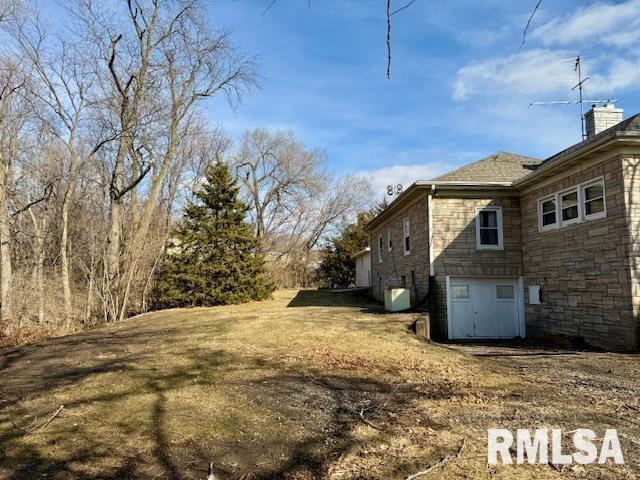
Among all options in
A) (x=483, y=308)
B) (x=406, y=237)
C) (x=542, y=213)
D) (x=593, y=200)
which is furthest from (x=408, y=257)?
(x=593, y=200)

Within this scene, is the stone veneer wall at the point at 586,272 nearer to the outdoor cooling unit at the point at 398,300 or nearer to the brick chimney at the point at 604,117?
the brick chimney at the point at 604,117

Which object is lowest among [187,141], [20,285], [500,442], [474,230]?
[500,442]

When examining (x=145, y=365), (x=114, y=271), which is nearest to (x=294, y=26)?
(x=145, y=365)

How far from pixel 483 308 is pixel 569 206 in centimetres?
378

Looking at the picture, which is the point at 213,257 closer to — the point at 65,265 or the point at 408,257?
the point at 65,265

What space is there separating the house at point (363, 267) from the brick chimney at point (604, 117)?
14567 mm

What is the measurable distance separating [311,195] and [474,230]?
23.9 metres

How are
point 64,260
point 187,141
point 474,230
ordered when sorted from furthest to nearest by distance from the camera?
point 187,141 → point 64,260 → point 474,230

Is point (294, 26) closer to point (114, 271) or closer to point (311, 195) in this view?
point (114, 271)

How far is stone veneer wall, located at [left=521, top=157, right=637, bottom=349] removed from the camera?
29.3 ft

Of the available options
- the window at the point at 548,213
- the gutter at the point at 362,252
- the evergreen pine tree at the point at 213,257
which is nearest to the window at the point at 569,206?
the window at the point at 548,213

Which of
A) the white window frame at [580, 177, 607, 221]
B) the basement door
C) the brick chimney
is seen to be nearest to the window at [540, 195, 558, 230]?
the white window frame at [580, 177, 607, 221]

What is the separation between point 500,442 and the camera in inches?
150

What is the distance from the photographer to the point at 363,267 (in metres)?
29.0
